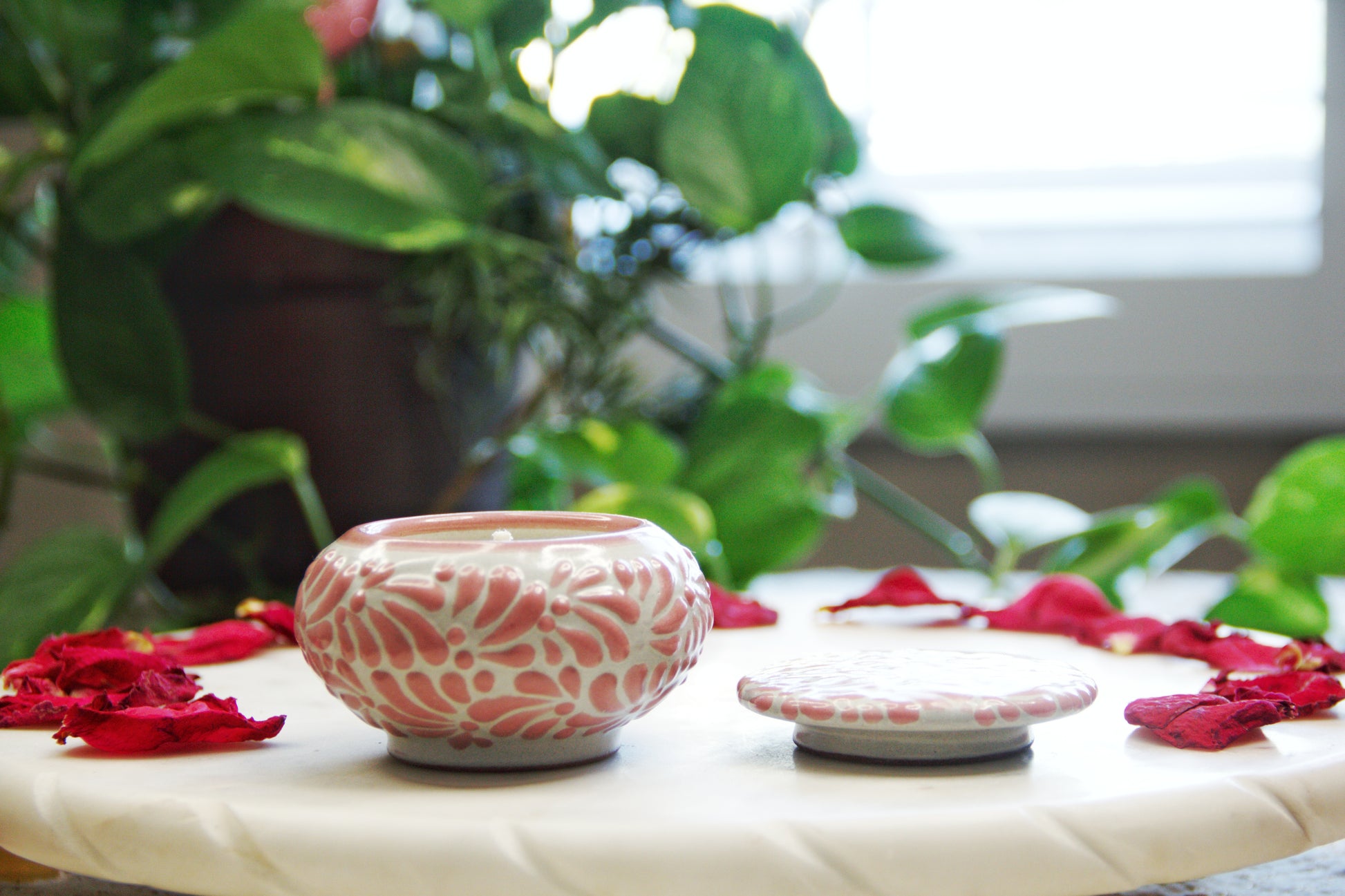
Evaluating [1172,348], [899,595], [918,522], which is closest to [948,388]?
[918,522]

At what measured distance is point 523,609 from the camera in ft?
0.85

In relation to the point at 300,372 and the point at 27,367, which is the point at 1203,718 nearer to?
the point at 300,372

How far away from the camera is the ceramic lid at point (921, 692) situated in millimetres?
265

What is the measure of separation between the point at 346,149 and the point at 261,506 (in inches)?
9.4

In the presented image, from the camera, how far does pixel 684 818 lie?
0.23 meters

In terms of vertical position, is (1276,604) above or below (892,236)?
below

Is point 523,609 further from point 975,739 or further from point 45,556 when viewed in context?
point 45,556

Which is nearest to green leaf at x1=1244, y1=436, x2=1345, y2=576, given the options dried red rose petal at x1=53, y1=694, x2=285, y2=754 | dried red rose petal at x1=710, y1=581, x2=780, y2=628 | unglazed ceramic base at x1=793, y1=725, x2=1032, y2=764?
dried red rose petal at x1=710, y1=581, x2=780, y2=628

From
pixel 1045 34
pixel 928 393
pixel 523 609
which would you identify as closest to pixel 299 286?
pixel 928 393

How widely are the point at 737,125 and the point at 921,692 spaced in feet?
1.30

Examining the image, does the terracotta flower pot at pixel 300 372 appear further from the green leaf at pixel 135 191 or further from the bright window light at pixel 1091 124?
the bright window light at pixel 1091 124

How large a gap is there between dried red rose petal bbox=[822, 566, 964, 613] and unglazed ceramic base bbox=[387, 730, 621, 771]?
215mm

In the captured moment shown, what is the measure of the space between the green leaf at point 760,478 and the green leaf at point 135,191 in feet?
1.00

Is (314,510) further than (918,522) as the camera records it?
No
